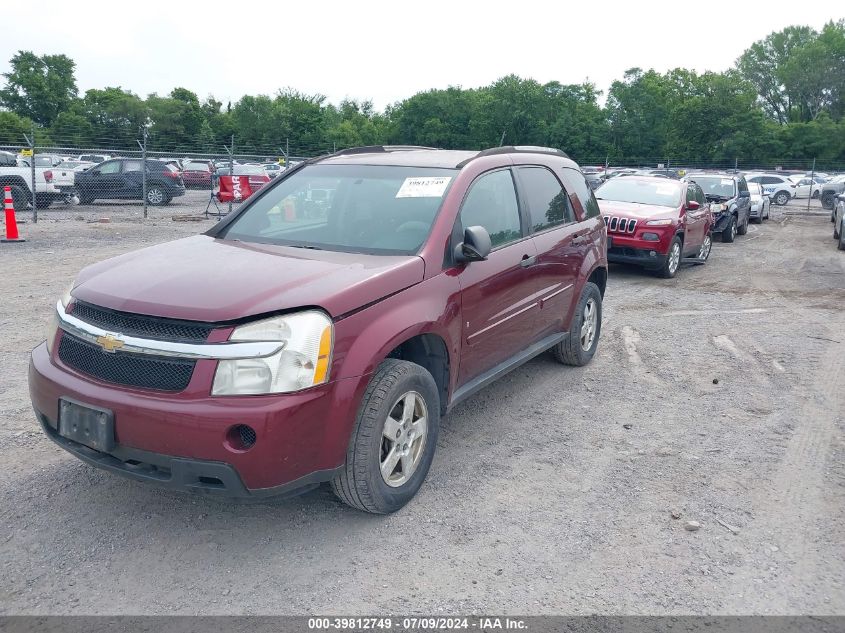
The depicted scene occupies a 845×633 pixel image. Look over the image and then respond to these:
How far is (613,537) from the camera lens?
12.0ft

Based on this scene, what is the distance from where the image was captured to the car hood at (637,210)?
11.9m

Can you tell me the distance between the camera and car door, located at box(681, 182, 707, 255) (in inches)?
496

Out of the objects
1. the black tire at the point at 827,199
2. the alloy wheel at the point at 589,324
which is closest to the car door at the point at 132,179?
the alloy wheel at the point at 589,324

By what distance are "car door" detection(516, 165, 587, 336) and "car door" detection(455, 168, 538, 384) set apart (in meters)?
0.15

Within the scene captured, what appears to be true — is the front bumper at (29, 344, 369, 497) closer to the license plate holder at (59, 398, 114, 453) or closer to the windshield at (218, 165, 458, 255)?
the license plate holder at (59, 398, 114, 453)

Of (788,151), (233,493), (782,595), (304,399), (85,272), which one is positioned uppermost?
(788,151)

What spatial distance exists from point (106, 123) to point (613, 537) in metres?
75.5

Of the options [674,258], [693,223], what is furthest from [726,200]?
[674,258]

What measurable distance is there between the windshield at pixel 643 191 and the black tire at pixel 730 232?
546 centimetres

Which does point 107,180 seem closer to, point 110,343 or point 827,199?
point 110,343

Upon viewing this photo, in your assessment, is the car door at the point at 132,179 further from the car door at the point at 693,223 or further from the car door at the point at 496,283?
the car door at the point at 496,283

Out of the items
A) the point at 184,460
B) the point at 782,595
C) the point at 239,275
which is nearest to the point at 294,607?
the point at 184,460

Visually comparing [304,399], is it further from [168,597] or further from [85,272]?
[85,272]

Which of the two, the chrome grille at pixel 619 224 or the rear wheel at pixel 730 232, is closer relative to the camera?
the chrome grille at pixel 619 224
